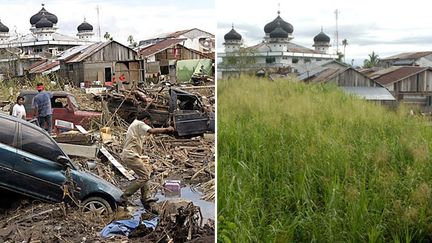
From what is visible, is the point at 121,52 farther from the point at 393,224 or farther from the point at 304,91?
the point at 304,91

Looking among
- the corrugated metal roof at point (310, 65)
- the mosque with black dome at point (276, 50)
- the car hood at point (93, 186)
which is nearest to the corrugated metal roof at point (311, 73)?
the corrugated metal roof at point (310, 65)

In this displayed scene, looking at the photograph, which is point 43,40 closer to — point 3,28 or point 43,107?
point 3,28

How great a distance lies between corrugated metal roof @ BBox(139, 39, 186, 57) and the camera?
1854 millimetres

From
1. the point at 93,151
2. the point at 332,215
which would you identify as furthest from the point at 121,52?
the point at 332,215

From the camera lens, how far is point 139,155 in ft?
6.00

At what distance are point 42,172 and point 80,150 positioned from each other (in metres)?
0.15

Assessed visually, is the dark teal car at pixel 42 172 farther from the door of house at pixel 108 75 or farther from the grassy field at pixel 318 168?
the grassy field at pixel 318 168

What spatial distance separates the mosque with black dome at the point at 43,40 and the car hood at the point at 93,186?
47 cm

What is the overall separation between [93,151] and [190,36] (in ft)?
1.77

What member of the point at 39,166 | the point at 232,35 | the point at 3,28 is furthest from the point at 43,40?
the point at 232,35

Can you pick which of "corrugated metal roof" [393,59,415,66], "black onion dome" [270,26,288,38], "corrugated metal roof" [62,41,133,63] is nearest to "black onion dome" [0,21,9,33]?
"corrugated metal roof" [62,41,133,63]

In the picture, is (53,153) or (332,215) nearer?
(53,153)

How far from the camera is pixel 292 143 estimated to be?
3.13 metres

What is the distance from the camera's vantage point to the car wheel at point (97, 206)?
182cm
